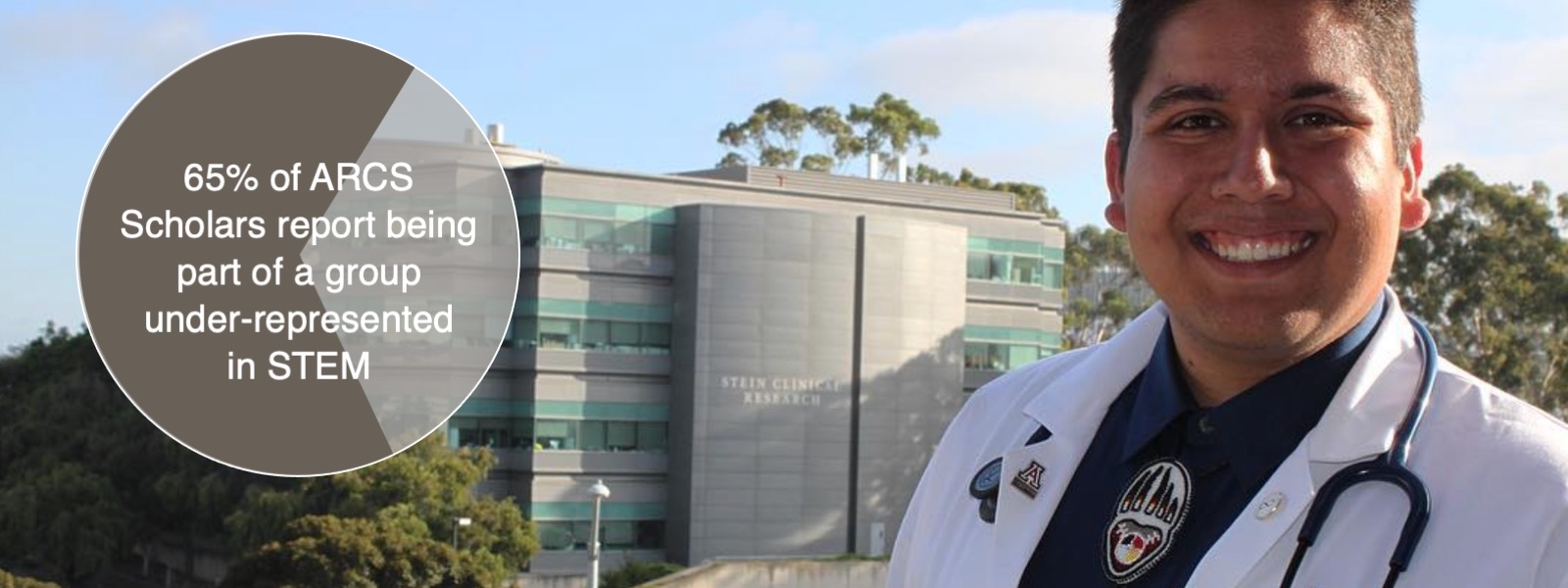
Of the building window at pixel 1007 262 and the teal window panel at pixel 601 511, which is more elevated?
the building window at pixel 1007 262

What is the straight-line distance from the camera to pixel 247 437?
29672mm

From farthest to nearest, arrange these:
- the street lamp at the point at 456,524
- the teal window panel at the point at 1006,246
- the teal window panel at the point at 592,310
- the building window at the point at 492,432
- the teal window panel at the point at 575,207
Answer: the teal window panel at the point at 1006,246
the teal window panel at the point at 592,310
the teal window panel at the point at 575,207
the building window at the point at 492,432
the street lamp at the point at 456,524

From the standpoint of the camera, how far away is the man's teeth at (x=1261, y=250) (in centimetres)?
187

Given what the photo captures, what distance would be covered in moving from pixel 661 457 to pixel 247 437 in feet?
82.7

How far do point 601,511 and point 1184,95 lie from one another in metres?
50.8

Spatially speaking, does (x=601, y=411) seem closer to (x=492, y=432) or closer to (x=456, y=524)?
(x=492, y=432)

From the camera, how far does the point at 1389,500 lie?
179 cm

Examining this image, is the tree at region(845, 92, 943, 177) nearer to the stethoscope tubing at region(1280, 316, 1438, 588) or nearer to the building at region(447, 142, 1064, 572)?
the building at region(447, 142, 1064, 572)

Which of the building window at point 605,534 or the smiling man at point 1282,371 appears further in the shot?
the building window at point 605,534

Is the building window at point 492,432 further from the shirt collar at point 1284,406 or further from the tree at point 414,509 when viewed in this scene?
the shirt collar at point 1284,406

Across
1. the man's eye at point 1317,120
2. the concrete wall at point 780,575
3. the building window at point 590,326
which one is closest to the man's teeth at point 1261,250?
the man's eye at point 1317,120

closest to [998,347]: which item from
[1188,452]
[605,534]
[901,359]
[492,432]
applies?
[901,359]

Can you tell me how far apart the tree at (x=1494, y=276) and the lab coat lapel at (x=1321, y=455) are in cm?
4211

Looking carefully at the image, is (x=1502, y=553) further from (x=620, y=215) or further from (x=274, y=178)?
(x=620, y=215)
